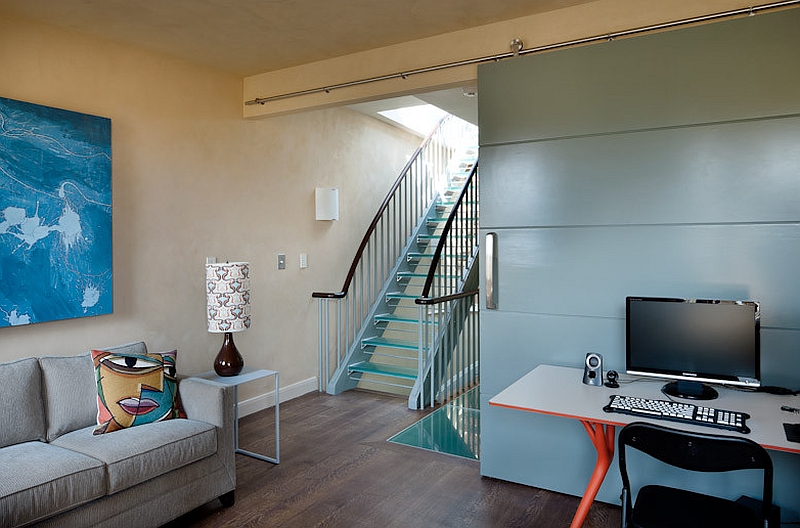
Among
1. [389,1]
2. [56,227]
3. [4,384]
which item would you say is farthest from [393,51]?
[4,384]

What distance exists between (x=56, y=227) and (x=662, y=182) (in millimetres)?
3168

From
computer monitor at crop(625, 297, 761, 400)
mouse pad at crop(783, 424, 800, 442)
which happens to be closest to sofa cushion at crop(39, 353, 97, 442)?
computer monitor at crop(625, 297, 761, 400)

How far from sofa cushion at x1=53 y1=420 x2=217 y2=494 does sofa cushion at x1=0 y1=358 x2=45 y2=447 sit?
0.13m

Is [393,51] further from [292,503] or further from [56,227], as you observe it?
[292,503]

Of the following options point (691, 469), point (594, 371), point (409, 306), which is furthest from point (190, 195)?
point (691, 469)

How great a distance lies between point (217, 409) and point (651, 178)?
2481 millimetres

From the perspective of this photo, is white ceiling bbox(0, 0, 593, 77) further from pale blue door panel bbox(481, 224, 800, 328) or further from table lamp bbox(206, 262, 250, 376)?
table lamp bbox(206, 262, 250, 376)

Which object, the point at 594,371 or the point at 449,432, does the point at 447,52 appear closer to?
the point at 594,371

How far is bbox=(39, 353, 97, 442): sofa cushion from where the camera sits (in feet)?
9.11

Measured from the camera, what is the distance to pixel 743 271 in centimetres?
261

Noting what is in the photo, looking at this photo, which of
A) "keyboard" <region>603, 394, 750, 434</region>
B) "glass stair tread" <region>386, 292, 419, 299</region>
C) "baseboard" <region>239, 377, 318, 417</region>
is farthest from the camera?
"glass stair tread" <region>386, 292, 419, 299</region>

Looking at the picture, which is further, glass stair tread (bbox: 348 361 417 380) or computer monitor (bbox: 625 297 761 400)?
glass stair tread (bbox: 348 361 417 380)

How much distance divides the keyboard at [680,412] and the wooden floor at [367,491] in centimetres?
80

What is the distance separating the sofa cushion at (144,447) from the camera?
96.8 inches
